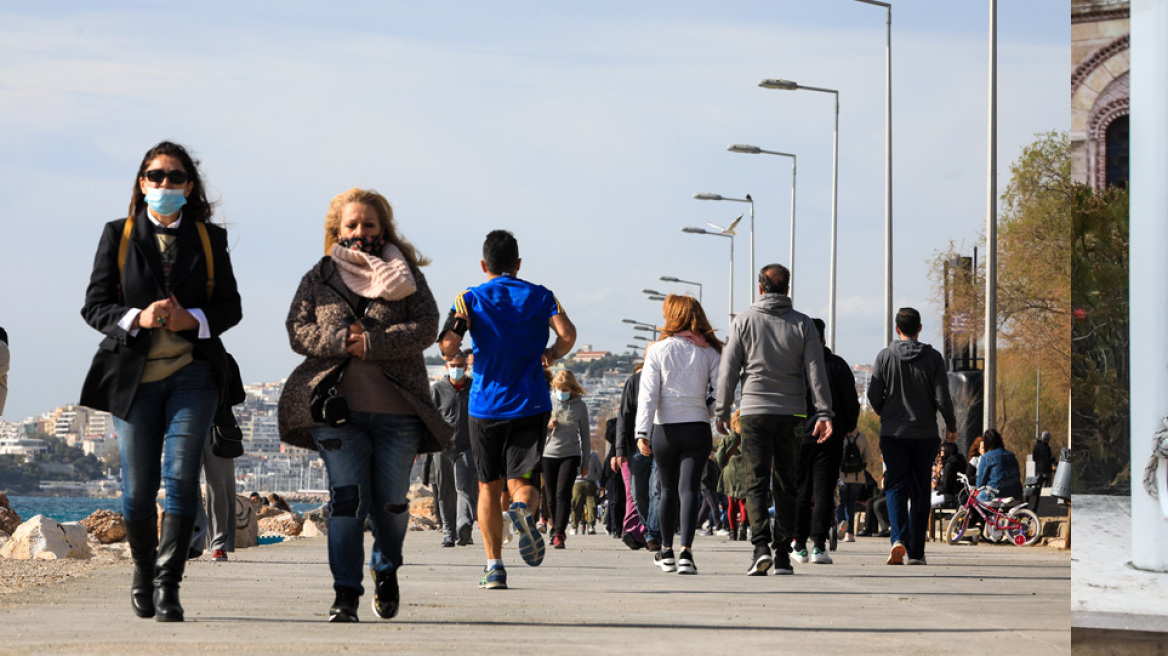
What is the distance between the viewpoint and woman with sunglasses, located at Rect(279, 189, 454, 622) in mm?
7688

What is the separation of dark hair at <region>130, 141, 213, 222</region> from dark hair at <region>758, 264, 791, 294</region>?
4.78 metres

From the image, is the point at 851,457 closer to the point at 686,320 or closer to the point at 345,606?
the point at 686,320

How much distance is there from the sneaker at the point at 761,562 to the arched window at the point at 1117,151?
652 cm

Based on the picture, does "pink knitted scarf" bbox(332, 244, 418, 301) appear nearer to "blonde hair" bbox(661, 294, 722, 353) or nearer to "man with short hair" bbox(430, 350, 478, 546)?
"blonde hair" bbox(661, 294, 722, 353)

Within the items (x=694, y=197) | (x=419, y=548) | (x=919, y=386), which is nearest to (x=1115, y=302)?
→ (x=919, y=386)

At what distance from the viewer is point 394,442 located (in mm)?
7809

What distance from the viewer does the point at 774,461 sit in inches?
453

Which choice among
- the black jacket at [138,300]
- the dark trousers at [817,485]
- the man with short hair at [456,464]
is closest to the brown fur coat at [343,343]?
the black jacket at [138,300]

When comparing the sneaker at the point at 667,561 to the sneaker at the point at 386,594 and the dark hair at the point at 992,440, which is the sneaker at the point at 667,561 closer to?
the sneaker at the point at 386,594

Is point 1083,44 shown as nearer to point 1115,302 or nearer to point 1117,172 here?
point 1117,172

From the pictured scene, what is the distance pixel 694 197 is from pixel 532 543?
45.4 meters

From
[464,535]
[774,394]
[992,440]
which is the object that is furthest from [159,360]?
[992,440]

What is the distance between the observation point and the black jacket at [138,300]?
24.5ft

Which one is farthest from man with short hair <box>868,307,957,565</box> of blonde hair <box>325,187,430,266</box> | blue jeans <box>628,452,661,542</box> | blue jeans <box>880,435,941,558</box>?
blonde hair <box>325,187,430,266</box>
